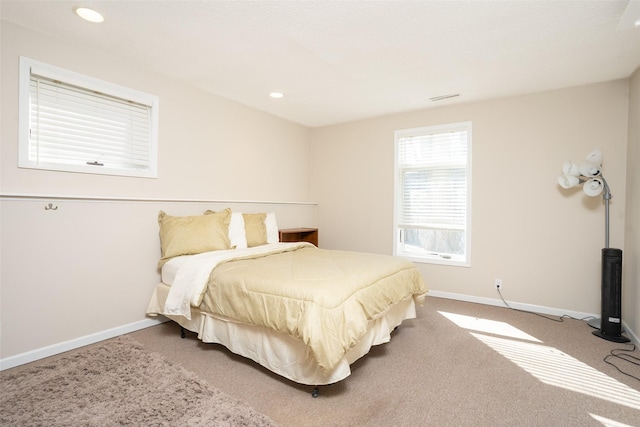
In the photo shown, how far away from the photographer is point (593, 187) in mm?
3002

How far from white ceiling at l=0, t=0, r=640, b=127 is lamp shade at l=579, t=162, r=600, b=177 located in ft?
2.78

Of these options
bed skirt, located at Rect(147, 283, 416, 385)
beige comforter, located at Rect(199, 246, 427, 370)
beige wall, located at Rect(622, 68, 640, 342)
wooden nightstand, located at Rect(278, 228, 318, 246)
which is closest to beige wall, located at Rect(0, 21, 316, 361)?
bed skirt, located at Rect(147, 283, 416, 385)

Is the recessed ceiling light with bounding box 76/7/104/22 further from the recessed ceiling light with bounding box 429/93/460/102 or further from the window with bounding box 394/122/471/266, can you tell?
the window with bounding box 394/122/471/266

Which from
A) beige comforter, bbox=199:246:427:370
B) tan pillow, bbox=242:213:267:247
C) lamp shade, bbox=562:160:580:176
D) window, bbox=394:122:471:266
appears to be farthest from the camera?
window, bbox=394:122:471:266

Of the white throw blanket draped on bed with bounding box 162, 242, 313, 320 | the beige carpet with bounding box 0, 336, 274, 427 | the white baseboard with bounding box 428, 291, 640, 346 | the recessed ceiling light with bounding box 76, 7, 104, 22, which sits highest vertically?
the recessed ceiling light with bounding box 76, 7, 104, 22

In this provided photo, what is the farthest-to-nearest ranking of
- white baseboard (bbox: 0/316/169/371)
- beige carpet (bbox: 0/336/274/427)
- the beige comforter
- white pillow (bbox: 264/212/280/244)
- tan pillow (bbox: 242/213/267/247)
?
white pillow (bbox: 264/212/280/244) < tan pillow (bbox: 242/213/267/247) < white baseboard (bbox: 0/316/169/371) < the beige comforter < beige carpet (bbox: 0/336/274/427)

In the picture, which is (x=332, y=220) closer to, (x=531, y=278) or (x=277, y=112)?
(x=277, y=112)

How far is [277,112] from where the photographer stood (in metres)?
4.34

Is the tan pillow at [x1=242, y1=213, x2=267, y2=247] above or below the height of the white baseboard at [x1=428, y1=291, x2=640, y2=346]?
above

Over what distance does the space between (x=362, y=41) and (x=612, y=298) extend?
120 inches

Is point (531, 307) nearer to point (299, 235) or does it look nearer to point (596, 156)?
point (596, 156)

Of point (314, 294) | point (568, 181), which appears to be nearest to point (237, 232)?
point (314, 294)

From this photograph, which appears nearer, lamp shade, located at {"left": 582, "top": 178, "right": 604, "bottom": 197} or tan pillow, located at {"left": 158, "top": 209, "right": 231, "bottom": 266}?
tan pillow, located at {"left": 158, "top": 209, "right": 231, "bottom": 266}

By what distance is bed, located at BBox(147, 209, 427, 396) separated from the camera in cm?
182
